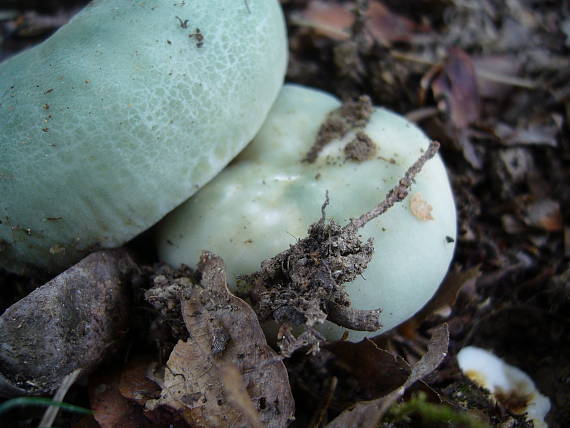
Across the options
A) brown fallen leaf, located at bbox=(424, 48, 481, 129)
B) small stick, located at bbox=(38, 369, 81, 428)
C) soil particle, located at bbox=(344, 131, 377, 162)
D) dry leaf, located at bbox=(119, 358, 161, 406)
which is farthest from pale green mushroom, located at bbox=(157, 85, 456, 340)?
brown fallen leaf, located at bbox=(424, 48, 481, 129)

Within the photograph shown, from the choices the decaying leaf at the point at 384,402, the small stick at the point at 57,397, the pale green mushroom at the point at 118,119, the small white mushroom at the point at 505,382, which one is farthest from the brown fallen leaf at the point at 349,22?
the small stick at the point at 57,397

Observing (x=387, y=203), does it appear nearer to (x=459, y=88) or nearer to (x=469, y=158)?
(x=469, y=158)

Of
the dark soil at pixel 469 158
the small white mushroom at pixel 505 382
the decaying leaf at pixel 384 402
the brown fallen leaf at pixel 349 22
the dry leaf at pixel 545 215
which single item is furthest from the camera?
the brown fallen leaf at pixel 349 22

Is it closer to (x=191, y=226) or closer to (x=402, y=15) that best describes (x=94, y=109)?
(x=191, y=226)

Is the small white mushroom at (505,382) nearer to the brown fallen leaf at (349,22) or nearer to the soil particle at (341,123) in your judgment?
the soil particle at (341,123)

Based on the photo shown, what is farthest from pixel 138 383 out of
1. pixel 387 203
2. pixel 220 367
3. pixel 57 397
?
pixel 387 203

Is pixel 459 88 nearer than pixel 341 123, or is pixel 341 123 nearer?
pixel 341 123
